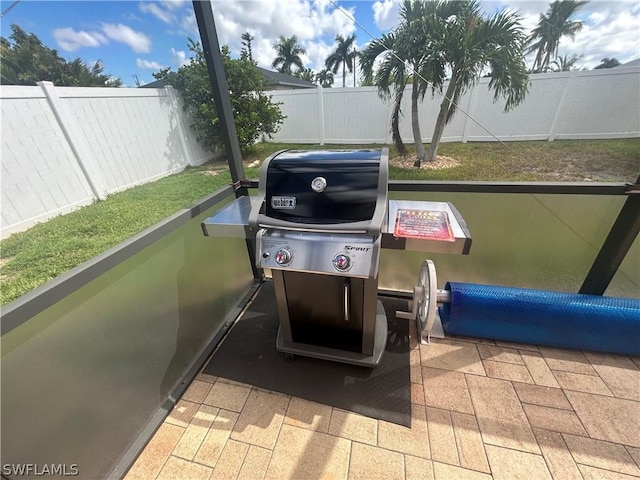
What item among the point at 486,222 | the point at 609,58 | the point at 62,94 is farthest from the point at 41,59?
the point at 609,58

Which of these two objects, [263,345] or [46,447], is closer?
[46,447]

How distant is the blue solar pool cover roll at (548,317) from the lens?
148cm

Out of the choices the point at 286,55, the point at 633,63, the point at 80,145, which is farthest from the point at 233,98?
the point at 633,63

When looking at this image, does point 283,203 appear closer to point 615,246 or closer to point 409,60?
point 409,60

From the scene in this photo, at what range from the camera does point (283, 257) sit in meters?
1.05

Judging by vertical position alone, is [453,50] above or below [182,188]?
above

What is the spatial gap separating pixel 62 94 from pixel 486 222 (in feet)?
8.61

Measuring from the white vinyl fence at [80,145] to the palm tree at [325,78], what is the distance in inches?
53.3

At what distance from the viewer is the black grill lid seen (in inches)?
41.1

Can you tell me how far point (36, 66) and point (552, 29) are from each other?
8.93 feet

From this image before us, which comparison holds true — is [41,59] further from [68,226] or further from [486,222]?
[486,222]

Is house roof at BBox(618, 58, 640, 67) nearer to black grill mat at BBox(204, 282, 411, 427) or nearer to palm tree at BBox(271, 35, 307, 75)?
black grill mat at BBox(204, 282, 411, 427)

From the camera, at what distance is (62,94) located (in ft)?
4.09

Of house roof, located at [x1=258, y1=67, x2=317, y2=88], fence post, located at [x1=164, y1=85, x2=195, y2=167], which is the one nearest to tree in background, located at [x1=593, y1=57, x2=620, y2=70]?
house roof, located at [x1=258, y1=67, x2=317, y2=88]
